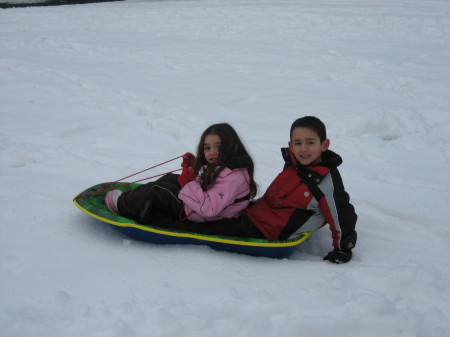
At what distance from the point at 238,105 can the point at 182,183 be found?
9.89 ft

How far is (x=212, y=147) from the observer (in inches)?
105

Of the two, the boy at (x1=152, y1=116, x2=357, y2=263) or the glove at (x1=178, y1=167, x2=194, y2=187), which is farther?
the glove at (x1=178, y1=167, x2=194, y2=187)

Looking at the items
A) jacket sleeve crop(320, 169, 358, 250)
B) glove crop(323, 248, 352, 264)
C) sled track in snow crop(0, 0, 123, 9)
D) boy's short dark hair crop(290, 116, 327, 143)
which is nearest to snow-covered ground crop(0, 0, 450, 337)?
glove crop(323, 248, 352, 264)

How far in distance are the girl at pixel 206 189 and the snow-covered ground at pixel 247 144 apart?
240 mm

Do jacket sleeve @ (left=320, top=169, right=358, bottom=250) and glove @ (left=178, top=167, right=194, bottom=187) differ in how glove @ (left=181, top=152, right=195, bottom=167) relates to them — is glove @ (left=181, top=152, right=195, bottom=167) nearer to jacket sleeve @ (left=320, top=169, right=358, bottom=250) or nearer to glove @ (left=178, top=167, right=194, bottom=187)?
glove @ (left=178, top=167, right=194, bottom=187)

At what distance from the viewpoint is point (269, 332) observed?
189cm

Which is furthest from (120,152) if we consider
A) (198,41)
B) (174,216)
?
(198,41)

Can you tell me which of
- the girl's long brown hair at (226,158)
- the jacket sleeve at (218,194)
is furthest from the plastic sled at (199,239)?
the girl's long brown hair at (226,158)

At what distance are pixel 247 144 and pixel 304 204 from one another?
1984 millimetres

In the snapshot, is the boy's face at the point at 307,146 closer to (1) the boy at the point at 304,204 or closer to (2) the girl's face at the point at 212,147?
(1) the boy at the point at 304,204

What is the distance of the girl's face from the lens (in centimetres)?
264

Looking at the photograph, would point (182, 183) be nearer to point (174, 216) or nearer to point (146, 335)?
point (174, 216)

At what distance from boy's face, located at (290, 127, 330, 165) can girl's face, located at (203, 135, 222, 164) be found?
1.58 feet

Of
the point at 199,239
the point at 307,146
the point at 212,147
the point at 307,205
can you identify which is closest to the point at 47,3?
the point at 212,147
